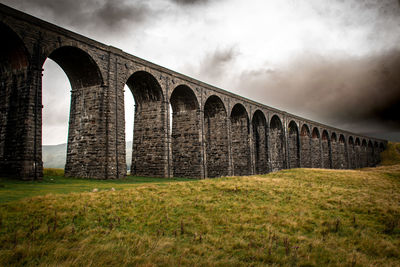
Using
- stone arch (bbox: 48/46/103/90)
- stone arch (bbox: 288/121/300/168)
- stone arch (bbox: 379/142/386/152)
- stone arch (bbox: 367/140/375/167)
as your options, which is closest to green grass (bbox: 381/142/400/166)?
stone arch (bbox: 379/142/386/152)

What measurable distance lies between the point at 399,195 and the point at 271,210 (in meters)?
7.60

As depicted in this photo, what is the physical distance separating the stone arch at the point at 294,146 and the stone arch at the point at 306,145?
2.69 metres

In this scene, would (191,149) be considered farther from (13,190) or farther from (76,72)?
(13,190)

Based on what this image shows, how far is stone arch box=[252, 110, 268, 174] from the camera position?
120 feet

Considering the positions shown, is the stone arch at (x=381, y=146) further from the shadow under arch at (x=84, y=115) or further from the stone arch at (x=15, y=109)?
the stone arch at (x=15, y=109)

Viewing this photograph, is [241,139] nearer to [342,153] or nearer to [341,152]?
[341,152]

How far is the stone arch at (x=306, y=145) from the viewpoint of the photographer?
46.4 meters

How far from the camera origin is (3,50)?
556 inches

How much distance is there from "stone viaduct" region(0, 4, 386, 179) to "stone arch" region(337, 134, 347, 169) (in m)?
25.3

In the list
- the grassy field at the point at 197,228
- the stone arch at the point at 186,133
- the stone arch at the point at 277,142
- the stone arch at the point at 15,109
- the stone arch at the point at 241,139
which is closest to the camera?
the grassy field at the point at 197,228

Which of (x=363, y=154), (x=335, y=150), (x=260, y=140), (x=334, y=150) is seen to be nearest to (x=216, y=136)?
(x=260, y=140)

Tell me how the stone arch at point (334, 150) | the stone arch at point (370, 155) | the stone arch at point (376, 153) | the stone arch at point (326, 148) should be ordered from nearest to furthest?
the stone arch at point (326, 148)
the stone arch at point (334, 150)
the stone arch at point (370, 155)
the stone arch at point (376, 153)

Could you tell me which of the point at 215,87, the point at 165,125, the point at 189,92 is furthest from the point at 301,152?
the point at 165,125

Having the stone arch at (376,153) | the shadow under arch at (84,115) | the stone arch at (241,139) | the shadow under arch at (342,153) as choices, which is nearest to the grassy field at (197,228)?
the shadow under arch at (84,115)
